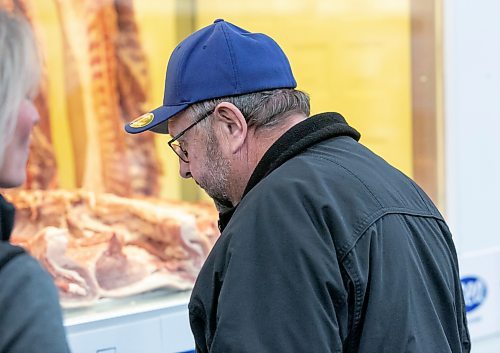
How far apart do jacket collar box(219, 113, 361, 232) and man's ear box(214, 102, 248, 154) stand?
0.38 ft

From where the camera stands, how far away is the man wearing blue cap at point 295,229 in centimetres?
157

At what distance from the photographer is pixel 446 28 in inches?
140

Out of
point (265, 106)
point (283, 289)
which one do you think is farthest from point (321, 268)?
point (265, 106)

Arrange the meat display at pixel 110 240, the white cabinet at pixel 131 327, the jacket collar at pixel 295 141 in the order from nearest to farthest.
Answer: the jacket collar at pixel 295 141 → the white cabinet at pixel 131 327 → the meat display at pixel 110 240

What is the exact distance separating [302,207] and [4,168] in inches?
22.3

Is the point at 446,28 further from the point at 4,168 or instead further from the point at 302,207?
the point at 4,168

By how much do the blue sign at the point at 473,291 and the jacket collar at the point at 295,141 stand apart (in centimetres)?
186

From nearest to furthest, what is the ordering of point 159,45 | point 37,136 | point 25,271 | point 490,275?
point 25,271 → point 37,136 → point 159,45 → point 490,275

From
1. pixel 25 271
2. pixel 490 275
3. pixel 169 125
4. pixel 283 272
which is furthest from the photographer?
pixel 490 275

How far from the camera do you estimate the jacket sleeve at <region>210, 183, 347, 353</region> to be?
155 cm

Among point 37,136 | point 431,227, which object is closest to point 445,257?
point 431,227

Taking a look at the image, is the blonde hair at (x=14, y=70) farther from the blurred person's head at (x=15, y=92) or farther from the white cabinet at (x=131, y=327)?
the white cabinet at (x=131, y=327)

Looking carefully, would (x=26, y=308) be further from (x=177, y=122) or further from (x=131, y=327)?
(x=131, y=327)

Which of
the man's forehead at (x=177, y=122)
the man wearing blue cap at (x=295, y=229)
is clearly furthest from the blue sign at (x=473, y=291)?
the man's forehead at (x=177, y=122)
